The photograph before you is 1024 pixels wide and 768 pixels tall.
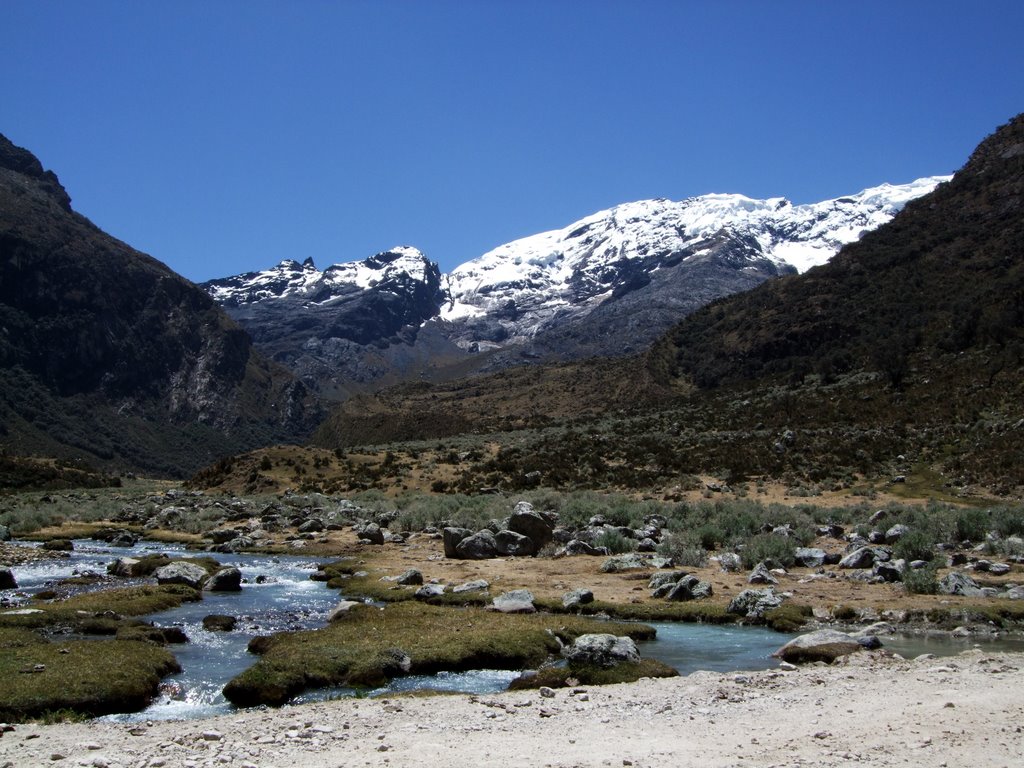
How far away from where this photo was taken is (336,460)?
78.8m

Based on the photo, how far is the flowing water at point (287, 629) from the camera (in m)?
16.1

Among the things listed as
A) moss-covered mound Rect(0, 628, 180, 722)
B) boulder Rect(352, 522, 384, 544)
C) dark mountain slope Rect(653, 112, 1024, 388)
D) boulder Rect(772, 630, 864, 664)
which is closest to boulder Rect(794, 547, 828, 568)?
boulder Rect(772, 630, 864, 664)

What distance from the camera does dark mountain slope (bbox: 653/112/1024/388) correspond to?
7812 centimetres

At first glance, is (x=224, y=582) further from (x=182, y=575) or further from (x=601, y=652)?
(x=601, y=652)

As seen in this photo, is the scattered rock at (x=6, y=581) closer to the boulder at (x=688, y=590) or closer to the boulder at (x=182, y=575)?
the boulder at (x=182, y=575)

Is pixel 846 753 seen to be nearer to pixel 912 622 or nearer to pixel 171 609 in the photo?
pixel 912 622

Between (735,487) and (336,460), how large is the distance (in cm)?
4020

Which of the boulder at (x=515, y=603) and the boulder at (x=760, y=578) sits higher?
the boulder at (x=515, y=603)

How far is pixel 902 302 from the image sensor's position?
97.1 metres

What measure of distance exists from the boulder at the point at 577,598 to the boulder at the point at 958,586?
399 inches

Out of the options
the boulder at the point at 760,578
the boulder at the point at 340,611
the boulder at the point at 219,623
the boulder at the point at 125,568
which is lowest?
the boulder at the point at 760,578

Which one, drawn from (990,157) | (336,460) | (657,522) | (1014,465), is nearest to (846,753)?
(657,522)

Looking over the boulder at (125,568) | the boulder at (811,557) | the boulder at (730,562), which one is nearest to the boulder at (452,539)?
the boulder at (730,562)

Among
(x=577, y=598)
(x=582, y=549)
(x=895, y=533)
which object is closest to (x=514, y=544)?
(x=582, y=549)
